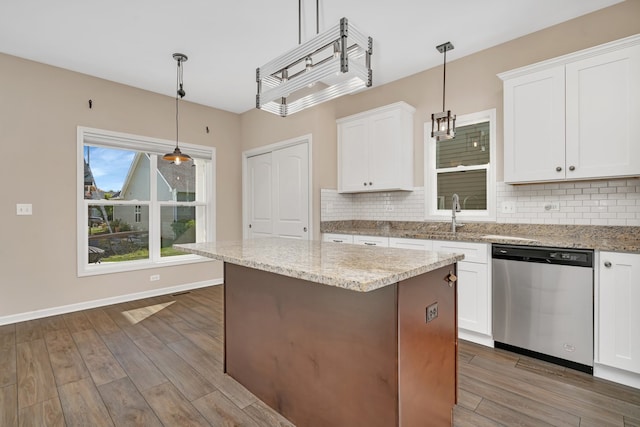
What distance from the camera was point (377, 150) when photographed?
12.6 ft

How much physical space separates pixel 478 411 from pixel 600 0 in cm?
319

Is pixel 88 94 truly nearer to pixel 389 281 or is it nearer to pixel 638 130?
pixel 389 281

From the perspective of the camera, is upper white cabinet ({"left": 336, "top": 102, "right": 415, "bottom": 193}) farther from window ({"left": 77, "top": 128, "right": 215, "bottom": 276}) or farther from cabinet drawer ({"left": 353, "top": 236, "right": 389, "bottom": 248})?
window ({"left": 77, "top": 128, "right": 215, "bottom": 276})

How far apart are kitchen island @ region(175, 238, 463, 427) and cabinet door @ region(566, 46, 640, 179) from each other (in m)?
1.71

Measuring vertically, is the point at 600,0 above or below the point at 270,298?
above

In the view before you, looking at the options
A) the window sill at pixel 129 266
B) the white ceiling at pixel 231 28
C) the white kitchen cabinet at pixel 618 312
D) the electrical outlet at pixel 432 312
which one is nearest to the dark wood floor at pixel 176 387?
the white kitchen cabinet at pixel 618 312

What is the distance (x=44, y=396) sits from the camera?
2.03 meters

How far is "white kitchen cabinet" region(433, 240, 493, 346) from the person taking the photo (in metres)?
2.72

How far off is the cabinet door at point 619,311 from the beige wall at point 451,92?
129 centimetres

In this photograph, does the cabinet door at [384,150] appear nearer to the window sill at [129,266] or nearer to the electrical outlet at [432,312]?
the electrical outlet at [432,312]

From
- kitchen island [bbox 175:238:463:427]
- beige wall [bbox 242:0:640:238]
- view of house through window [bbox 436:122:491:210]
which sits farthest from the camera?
view of house through window [bbox 436:122:491:210]

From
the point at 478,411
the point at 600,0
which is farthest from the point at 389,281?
the point at 600,0

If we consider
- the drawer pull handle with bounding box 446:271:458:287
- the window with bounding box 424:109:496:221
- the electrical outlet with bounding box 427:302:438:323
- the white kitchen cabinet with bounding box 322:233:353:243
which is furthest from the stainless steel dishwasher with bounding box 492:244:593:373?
the white kitchen cabinet with bounding box 322:233:353:243

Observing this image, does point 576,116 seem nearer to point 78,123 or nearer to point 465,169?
point 465,169
